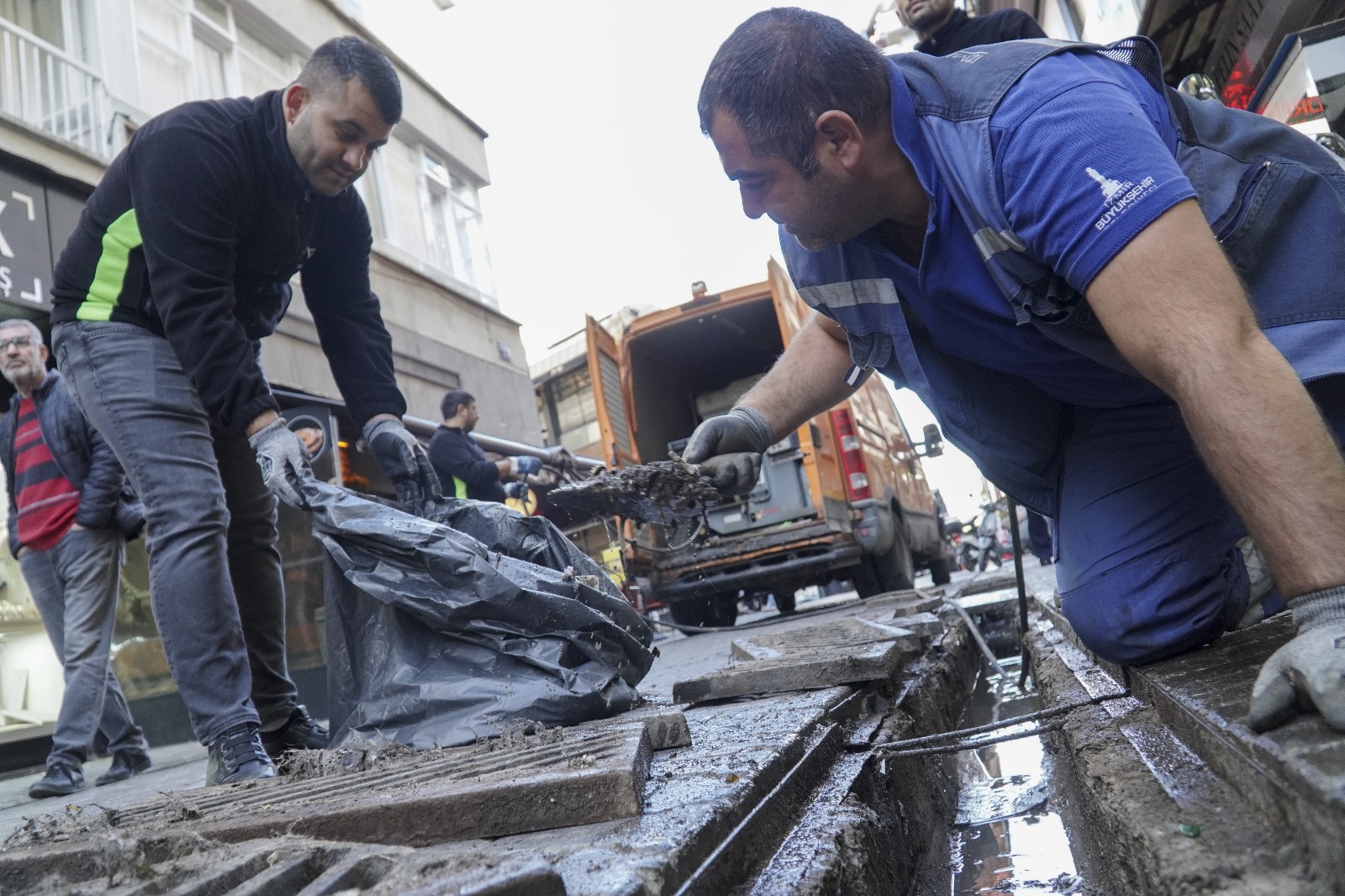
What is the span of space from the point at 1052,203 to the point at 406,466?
77.6 inches

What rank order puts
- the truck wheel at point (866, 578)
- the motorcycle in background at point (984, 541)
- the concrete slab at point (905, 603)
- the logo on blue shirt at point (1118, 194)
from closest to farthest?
the logo on blue shirt at point (1118, 194) → the concrete slab at point (905, 603) → the truck wheel at point (866, 578) → the motorcycle in background at point (984, 541)

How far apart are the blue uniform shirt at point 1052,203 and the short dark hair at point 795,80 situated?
7 cm

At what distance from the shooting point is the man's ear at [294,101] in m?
2.75

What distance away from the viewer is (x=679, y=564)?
8.76m

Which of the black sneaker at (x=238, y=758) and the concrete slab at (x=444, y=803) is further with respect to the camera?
the black sneaker at (x=238, y=758)

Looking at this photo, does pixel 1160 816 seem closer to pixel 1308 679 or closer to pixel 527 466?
pixel 1308 679

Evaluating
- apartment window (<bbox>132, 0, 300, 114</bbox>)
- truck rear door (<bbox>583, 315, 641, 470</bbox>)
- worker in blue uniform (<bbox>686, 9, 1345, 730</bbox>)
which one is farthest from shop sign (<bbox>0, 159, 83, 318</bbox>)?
worker in blue uniform (<bbox>686, 9, 1345, 730</bbox>)

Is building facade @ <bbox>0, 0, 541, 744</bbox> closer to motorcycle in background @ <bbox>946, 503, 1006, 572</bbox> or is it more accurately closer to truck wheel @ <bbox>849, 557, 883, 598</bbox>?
truck wheel @ <bbox>849, 557, 883, 598</bbox>

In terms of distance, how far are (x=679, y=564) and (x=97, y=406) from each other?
643cm

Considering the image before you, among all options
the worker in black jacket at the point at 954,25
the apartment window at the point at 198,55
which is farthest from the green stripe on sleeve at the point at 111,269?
the apartment window at the point at 198,55

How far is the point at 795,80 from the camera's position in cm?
185

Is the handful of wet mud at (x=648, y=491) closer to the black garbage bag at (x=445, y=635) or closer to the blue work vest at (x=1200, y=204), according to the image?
the black garbage bag at (x=445, y=635)

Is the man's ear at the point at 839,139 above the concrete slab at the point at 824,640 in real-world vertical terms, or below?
above

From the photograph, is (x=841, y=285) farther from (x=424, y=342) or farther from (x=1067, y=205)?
(x=424, y=342)
